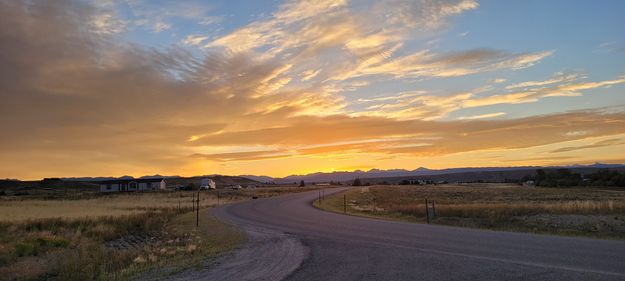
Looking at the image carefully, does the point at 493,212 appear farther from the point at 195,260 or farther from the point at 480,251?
the point at 195,260

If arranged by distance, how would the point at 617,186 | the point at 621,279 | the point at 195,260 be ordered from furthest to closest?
the point at 617,186, the point at 195,260, the point at 621,279

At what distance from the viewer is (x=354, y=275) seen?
31.2 ft

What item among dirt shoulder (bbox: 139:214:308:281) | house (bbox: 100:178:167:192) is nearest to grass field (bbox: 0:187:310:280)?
dirt shoulder (bbox: 139:214:308:281)

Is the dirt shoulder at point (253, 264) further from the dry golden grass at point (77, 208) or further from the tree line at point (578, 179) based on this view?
the tree line at point (578, 179)

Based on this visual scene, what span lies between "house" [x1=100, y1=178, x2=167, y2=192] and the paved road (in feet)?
397

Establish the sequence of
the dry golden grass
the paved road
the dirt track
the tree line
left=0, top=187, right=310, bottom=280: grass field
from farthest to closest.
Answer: the tree line
the dry golden grass
left=0, top=187, right=310, bottom=280: grass field
the dirt track
the paved road

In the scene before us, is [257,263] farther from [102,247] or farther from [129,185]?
[129,185]

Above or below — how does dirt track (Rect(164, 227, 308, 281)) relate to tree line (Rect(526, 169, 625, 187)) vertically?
below

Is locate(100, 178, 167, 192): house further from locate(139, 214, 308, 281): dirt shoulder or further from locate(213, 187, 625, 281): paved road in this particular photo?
locate(213, 187, 625, 281): paved road

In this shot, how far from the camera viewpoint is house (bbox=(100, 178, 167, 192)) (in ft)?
411

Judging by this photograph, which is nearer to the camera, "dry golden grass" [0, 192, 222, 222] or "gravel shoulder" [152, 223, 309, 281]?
"gravel shoulder" [152, 223, 309, 281]

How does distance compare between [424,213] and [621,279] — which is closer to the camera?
[621,279]

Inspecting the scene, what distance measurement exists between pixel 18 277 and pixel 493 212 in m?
23.1

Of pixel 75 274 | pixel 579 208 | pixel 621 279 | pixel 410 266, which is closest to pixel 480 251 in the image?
pixel 410 266
